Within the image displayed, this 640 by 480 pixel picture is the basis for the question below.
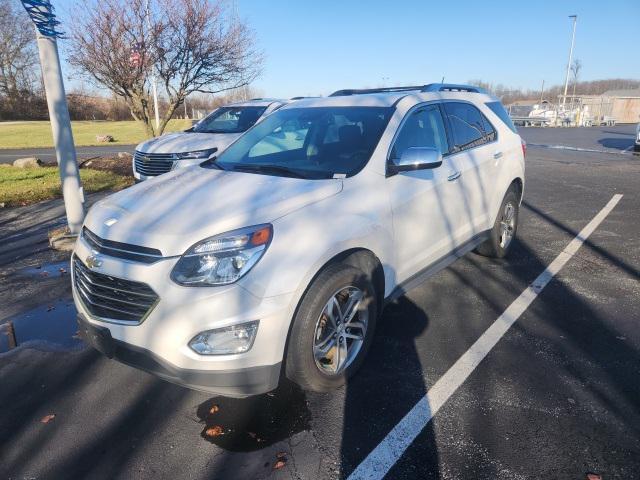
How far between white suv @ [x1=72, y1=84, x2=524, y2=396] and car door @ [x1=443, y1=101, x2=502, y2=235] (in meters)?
0.04

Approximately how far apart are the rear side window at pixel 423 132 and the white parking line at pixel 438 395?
1.58 m

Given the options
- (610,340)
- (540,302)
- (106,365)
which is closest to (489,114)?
(540,302)

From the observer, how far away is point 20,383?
3.22m

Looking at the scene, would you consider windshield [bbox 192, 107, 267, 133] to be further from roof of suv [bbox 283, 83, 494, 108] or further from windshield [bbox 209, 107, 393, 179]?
windshield [bbox 209, 107, 393, 179]

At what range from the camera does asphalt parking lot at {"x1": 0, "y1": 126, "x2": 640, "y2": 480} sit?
2443 mm

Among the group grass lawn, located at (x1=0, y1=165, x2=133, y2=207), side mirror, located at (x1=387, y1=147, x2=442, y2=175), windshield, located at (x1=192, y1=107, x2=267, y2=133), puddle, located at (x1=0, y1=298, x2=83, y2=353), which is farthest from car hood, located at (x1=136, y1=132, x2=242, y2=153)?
side mirror, located at (x1=387, y1=147, x2=442, y2=175)

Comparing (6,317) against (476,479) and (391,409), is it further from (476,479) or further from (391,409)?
(476,479)

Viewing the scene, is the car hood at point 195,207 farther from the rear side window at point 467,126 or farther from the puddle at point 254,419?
the rear side window at point 467,126

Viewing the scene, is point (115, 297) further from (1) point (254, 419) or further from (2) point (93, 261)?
(1) point (254, 419)

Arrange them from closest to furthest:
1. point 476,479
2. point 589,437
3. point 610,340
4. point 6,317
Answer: point 476,479
point 589,437
point 610,340
point 6,317

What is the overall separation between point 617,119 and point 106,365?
63.6m

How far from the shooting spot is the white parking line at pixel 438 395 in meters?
2.42

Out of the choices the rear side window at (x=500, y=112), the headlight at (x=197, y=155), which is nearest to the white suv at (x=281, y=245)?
the rear side window at (x=500, y=112)

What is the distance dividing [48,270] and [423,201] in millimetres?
4371
